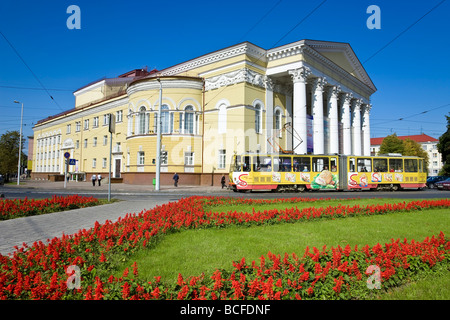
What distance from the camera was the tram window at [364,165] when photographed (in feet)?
90.4

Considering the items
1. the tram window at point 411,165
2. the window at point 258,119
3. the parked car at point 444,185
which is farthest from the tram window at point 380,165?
the window at point 258,119

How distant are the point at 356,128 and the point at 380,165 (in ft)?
64.8

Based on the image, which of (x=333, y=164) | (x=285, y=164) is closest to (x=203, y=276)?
(x=285, y=164)

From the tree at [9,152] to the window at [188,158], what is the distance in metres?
33.3

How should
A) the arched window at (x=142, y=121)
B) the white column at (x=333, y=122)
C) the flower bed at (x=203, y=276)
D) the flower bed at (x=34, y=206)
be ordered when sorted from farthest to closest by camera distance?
the white column at (x=333, y=122), the arched window at (x=142, y=121), the flower bed at (x=34, y=206), the flower bed at (x=203, y=276)

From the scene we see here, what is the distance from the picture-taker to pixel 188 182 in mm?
35219

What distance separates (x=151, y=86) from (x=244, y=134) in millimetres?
13548

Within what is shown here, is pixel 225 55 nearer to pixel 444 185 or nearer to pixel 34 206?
pixel 444 185

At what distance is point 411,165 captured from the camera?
1163 inches

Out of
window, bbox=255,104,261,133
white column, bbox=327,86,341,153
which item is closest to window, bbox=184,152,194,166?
window, bbox=255,104,261,133

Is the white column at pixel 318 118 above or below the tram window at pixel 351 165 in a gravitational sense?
above

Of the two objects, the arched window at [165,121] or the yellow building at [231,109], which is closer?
the yellow building at [231,109]

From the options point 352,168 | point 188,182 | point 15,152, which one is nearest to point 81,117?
point 15,152

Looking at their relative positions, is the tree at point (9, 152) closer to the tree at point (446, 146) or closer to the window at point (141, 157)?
the window at point (141, 157)
